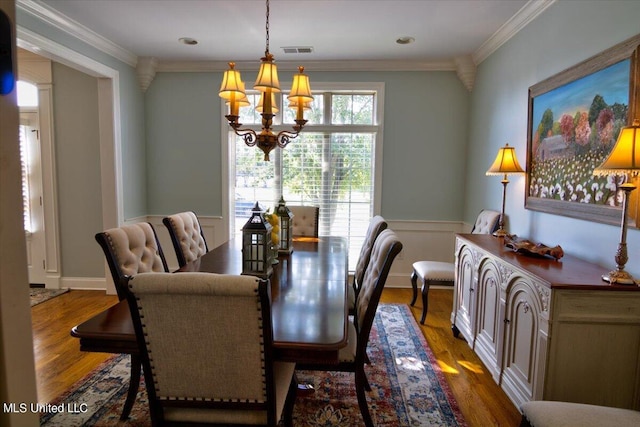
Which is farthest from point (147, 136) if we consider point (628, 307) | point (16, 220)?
point (628, 307)

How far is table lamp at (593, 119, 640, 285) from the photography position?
1501 mm

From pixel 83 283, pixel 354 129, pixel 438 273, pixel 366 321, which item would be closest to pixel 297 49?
pixel 354 129

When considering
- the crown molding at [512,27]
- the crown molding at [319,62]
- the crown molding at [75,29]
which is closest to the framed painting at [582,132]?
the crown molding at [512,27]

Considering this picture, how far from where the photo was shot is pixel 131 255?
6.41ft

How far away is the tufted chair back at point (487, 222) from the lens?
10.2ft

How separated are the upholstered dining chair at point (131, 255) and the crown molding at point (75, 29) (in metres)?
2.09

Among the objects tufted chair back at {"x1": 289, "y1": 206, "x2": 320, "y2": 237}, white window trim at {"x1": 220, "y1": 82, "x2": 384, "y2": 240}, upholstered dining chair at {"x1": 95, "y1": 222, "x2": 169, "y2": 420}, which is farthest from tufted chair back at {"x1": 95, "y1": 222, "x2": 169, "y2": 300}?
white window trim at {"x1": 220, "y1": 82, "x2": 384, "y2": 240}

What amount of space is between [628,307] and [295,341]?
5.11 ft

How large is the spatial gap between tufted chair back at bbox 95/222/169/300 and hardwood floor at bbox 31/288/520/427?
1.03m

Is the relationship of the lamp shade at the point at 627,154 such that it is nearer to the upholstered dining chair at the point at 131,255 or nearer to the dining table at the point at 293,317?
the dining table at the point at 293,317

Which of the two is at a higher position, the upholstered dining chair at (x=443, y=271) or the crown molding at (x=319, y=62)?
the crown molding at (x=319, y=62)

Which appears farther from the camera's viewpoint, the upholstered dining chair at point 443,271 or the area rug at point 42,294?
the area rug at point 42,294

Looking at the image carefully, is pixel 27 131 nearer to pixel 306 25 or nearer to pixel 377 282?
pixel 306 25

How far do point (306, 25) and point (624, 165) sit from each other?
2.65 metres
